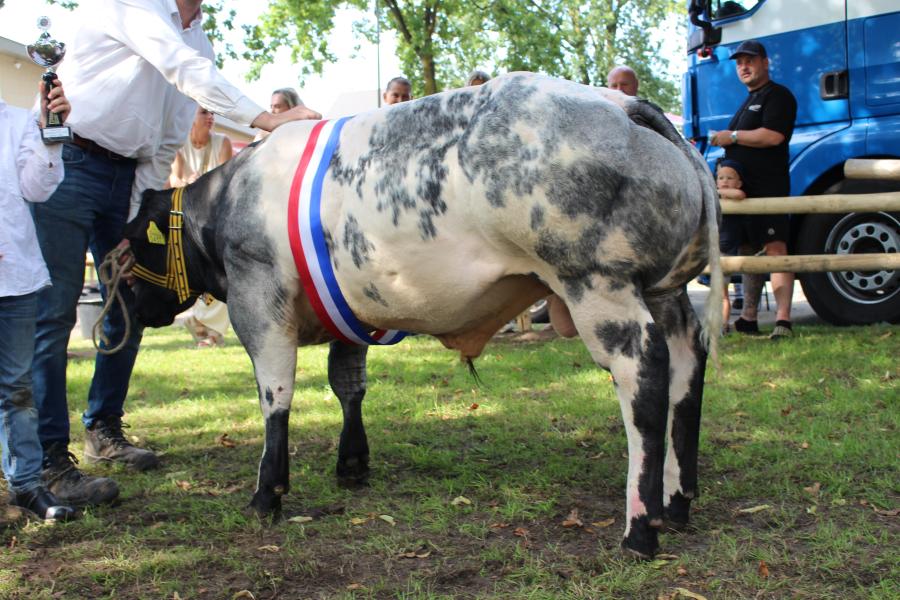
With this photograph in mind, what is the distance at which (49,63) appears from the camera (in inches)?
150

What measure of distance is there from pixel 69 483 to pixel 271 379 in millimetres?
1080

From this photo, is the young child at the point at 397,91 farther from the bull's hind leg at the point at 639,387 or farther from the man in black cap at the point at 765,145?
the bull's hind leg at the point at 639,387

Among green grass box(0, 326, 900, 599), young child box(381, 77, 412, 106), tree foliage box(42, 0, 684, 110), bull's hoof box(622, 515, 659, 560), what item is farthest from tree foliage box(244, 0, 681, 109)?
bull's hoof box(622, 515, 659, 560)

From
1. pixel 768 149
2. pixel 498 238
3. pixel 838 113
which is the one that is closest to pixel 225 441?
pixel 498 238

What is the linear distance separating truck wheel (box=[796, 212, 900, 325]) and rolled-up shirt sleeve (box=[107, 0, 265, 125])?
538 centimetres

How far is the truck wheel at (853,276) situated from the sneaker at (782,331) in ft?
2.13

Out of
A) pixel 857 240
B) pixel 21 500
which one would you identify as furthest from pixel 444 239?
pixel 857 240

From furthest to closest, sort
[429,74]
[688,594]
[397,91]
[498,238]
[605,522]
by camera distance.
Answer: [429,74] < [397,91] < [605,522] < [498,238] < [688,594]

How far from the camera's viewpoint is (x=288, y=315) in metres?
3.94

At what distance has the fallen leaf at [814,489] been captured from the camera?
3853mm

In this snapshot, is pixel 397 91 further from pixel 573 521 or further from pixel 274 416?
pixel 573 521

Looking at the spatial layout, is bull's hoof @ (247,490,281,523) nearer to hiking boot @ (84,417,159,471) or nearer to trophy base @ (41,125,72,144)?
hiking boot @ (84,417,159,471)

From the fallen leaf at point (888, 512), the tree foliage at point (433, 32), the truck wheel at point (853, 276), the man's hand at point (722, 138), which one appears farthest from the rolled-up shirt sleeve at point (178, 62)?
the tree foliage at point (433, 32)

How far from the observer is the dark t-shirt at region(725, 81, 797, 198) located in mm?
7309
